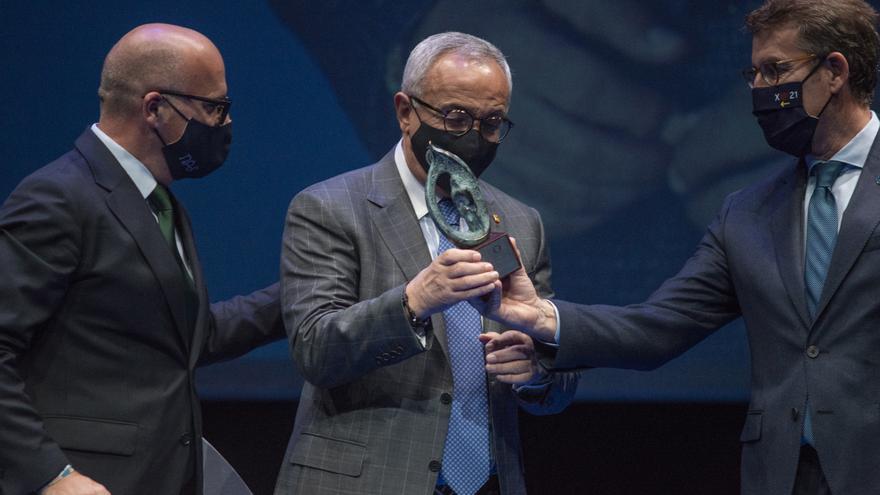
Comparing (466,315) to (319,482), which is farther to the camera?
(466,315)

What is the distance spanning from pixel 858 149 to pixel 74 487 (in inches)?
77.8

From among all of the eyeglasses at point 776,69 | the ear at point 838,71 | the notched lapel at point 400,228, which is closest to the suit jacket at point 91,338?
the notched lapel at point 400,228

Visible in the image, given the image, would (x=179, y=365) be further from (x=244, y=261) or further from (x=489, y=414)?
(x=244, y=261)

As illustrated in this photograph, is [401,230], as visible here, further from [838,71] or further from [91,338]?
[838,71]

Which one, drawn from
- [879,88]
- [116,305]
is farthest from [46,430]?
[879,88]

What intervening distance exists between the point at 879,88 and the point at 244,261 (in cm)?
252

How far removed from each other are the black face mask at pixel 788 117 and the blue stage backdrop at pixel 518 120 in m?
1.34

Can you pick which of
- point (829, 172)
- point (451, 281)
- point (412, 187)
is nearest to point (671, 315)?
point (829, 172)

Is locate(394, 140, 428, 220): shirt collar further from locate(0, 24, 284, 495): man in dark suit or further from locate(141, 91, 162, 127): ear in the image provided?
locate(141, 91, 162, 127): ear

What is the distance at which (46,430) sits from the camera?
92.1 inches

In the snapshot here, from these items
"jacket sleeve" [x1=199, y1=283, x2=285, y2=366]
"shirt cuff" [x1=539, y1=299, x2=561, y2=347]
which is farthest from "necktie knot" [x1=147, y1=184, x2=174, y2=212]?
"shirt cuff" [x1=539, y1=299, x2=561, y2=347]

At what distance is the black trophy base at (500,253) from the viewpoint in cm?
229

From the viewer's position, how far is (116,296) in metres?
2.38

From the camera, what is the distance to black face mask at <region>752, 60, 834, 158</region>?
2.65m
